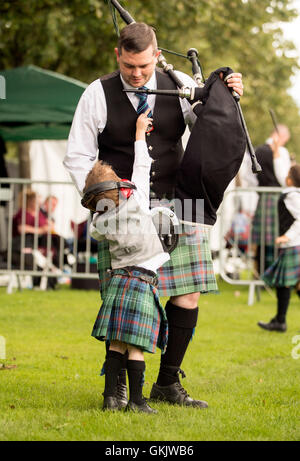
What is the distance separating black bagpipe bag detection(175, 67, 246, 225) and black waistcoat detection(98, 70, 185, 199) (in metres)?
0.16

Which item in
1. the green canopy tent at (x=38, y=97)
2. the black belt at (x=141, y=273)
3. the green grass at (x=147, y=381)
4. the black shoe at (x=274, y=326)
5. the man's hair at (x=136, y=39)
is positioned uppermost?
the green canopy tent at (x=38, y=97)

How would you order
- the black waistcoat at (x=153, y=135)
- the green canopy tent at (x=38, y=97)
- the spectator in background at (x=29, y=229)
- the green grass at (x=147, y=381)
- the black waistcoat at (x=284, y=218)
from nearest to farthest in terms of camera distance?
the green grass at (x=147, y=381) → the black waistcoat at (x=153, y=135) → the black waistcoat at (x=284, y=218) → the spectator in background at (x=29, y=229) → the green canopy tent at (x=38, y=97)

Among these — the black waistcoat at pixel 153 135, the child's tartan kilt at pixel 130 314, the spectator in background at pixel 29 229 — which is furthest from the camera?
the spectator in background at pixel 29 229

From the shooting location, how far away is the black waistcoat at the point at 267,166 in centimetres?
1102

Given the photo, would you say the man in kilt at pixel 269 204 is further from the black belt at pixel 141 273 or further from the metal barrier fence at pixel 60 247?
A: the black belt at pixel 141 273

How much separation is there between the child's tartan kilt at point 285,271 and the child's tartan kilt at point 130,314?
396 centimetres

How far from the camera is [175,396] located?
4270 mm

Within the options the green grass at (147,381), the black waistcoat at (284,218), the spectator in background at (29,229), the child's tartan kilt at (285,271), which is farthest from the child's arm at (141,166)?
the spectator in background at (29,229)

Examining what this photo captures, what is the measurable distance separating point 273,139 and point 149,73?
6.95 metres

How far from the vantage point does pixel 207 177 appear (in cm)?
396

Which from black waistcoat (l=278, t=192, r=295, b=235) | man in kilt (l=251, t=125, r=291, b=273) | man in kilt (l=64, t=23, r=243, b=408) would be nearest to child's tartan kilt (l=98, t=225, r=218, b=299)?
man in kilt (l=64, t=23, r=243, b=408)

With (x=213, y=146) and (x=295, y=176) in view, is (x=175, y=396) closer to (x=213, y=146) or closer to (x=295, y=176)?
(x=213, y=146)

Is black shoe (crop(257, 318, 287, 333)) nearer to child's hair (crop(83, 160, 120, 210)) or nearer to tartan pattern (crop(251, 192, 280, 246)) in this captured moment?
tartan pattern (crop(251, 192, 280, 246))

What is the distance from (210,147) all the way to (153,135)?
36cm
